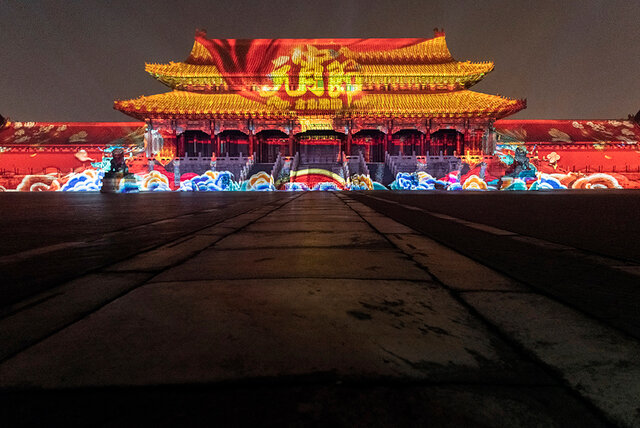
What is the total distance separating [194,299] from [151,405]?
0.47 m

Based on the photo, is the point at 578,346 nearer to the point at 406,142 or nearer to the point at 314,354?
the point at 314,354

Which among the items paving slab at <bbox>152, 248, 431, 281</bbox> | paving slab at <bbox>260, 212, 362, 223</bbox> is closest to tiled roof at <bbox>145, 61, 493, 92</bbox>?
paving slab at <bbox>260, 212, 362, 223</bbox>

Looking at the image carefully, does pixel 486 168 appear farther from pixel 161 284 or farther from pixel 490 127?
pixel 161 284

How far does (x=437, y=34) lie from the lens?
26.7 m

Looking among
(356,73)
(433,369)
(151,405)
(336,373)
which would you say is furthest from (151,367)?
(356,73)

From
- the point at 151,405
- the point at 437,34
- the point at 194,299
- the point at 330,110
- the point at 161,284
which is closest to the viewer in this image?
the point at 151,405

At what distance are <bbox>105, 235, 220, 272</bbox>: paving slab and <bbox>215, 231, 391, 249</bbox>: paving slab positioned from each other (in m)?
0.11

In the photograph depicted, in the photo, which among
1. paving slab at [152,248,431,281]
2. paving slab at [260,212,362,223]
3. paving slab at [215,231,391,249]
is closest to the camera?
paving slab at [152,248,431,281]

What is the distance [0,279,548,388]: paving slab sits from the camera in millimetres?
550

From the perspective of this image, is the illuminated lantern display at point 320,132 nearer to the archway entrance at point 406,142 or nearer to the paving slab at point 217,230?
the archway entrance at point 406,142

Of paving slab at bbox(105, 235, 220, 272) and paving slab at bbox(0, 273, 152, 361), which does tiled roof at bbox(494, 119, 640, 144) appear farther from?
paving slab at bbox(0, 273, 152, 361)

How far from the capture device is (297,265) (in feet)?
4.53

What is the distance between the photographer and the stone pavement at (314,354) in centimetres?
46

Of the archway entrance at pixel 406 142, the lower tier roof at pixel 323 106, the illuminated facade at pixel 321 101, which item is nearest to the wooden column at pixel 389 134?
the illuminated facade at pixel 321 101
